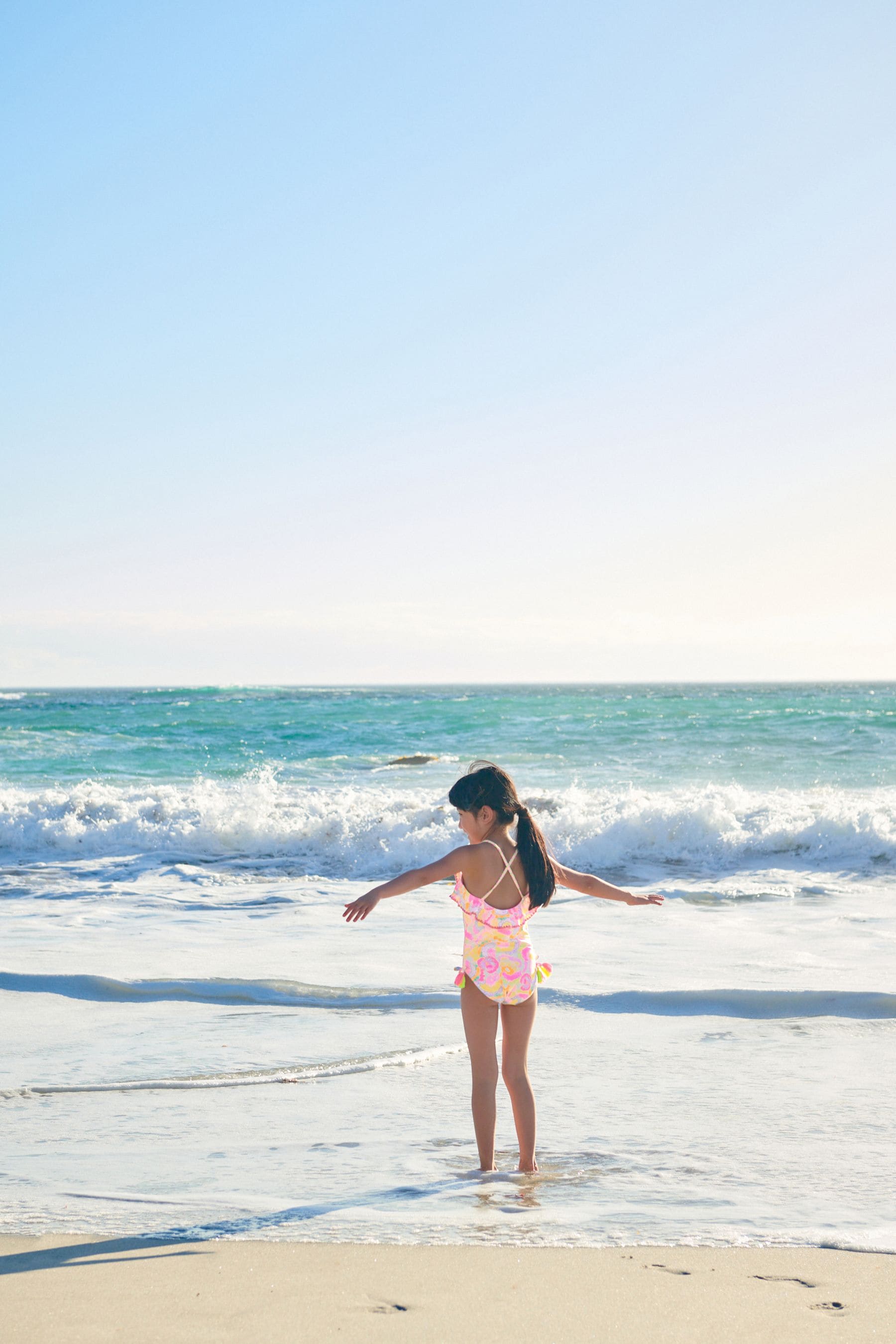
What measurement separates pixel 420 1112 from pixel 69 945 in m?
4.39

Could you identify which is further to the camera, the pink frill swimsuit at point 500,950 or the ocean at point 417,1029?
the pink frill swimsuit at point 500,950

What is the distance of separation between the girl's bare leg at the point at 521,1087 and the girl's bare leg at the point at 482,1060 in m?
0.05

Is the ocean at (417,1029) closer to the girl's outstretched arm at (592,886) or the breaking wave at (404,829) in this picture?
the breaking wave at (404,829)

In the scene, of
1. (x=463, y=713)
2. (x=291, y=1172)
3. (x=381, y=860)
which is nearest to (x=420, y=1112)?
(x=291, y=1172)

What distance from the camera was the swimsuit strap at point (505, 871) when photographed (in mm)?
3680

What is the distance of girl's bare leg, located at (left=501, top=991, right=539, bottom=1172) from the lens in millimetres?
3529

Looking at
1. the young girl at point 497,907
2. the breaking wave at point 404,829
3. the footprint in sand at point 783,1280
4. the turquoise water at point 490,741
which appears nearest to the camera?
the footprint in sand at point 783,1280

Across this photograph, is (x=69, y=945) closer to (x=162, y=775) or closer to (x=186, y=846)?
(x=186, y=846)

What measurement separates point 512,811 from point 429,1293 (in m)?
1.53

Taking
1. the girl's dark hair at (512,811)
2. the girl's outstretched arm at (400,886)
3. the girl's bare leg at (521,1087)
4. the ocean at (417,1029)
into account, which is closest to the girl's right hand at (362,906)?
the girl's outstretched arm at (400,886)

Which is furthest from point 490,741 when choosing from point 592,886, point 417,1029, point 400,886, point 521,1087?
point 400,886

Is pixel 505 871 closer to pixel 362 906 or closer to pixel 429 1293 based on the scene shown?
pixel 362 906

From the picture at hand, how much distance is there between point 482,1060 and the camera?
11.9 feet

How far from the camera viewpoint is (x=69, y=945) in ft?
25.2
